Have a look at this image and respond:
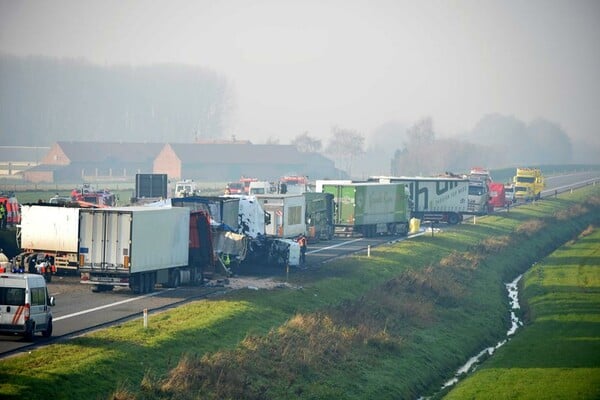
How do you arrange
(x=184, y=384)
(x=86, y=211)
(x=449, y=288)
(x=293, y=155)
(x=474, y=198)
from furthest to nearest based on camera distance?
(x=293, y=155) → (x=474, y=198) → (x=449, y=288) → (x=86, y=211) → (x=184, y=384)

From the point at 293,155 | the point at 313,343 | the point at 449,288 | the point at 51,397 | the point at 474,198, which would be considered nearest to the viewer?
the point at 51,397

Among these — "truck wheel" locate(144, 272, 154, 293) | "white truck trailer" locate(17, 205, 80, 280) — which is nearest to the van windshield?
"truck wheel" locate(144, 272, 154, 293)

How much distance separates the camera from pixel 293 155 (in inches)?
7195

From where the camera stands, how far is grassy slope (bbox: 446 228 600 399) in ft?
127

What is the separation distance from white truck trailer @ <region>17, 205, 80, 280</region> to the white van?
13218 mm

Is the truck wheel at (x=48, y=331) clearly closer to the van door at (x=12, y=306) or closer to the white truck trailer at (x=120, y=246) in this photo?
the van door at (x=12, y=306)

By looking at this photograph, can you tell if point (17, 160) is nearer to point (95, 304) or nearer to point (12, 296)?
point (95, 304)

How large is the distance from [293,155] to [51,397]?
15771 centimetres

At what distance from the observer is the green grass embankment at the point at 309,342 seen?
94.3ft

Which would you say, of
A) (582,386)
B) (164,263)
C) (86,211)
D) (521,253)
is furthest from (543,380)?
(521,253)

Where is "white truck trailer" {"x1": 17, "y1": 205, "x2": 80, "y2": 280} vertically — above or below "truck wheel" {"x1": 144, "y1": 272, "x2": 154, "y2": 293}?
above

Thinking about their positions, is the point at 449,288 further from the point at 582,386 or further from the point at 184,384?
the point at 184,384

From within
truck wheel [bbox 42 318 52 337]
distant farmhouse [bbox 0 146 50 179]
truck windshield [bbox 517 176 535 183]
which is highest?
distant farmhouse [bbox 0 146 50 179]

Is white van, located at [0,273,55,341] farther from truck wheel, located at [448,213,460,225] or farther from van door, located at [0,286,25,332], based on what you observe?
truck wheel, located at [448,213,460,225]
